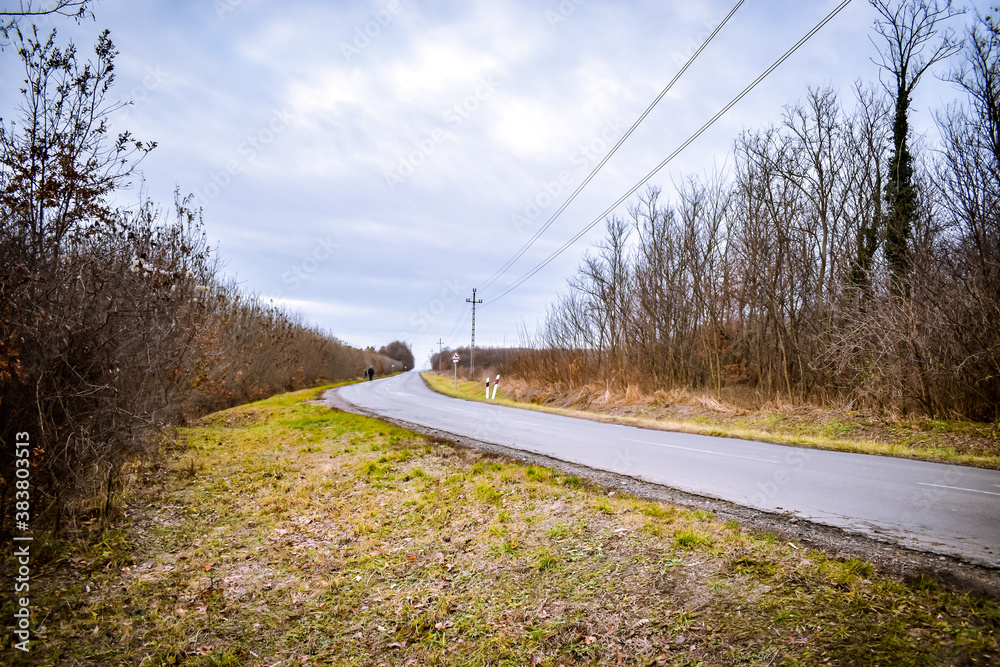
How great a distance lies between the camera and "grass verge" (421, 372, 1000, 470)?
31.6 feet

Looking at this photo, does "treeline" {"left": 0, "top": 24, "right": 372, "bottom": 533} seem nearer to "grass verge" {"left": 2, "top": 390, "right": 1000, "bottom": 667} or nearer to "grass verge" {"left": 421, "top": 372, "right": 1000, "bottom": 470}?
"grass verge" {"left": 2, "top": 390, "right": 1000, "bottom": 667}

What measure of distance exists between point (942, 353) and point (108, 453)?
1620 centimetres

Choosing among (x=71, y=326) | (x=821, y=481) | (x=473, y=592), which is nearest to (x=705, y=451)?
(x=821, y=481)

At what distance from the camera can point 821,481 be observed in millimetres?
7238

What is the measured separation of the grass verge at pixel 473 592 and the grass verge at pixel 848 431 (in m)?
7.35

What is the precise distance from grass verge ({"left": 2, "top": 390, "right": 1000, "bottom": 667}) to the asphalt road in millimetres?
1385

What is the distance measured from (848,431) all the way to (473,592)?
12.0 m

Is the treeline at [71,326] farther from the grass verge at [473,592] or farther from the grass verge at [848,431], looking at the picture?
the grass verge at [848,431]

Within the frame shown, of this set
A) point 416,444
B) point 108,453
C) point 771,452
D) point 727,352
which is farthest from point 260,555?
point 727,352

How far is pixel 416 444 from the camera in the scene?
10.4 meters

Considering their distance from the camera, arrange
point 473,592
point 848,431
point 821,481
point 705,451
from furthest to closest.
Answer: point 848,431, point 705,451, point 821,481, point 473,592

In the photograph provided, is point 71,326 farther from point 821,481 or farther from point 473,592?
point 821,481

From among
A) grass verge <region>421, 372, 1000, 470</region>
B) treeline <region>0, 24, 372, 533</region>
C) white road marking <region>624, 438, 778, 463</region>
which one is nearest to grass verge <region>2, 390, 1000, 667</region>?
treeline <region>0, 24, 372, 533</region>

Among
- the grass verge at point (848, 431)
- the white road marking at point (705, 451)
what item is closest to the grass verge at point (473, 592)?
the white road marking at point (705, 451)
